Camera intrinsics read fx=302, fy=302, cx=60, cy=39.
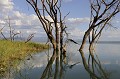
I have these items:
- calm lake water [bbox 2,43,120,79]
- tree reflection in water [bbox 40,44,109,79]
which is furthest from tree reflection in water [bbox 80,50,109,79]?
calm lake water [bbox 2,43,120,79]

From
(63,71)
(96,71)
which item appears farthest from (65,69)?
(96,71)

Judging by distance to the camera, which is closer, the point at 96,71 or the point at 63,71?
the point at 63,71

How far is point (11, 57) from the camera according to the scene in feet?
71.5

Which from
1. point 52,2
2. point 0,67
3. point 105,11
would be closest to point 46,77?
point 0,67

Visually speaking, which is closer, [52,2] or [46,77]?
[46,77]

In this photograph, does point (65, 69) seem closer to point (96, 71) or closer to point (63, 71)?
point (63, 71)

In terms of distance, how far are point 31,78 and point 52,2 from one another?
642 inches

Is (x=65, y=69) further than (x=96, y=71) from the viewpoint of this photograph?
Yes

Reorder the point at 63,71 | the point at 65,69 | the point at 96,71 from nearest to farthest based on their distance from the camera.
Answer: the point at 63,71 → the point at 96,71 → the point at 65,69

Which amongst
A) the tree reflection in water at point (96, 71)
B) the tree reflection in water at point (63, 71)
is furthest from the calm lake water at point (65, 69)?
the tree reflection in water at point (96, 71)

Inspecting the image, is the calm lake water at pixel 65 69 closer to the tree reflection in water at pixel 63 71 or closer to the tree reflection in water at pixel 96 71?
the tree reflection in water at pixel 63 71

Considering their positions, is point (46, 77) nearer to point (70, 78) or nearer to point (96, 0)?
point (70, 78)

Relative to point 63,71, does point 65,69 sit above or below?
below

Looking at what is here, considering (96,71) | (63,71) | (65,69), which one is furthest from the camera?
(65,69)
